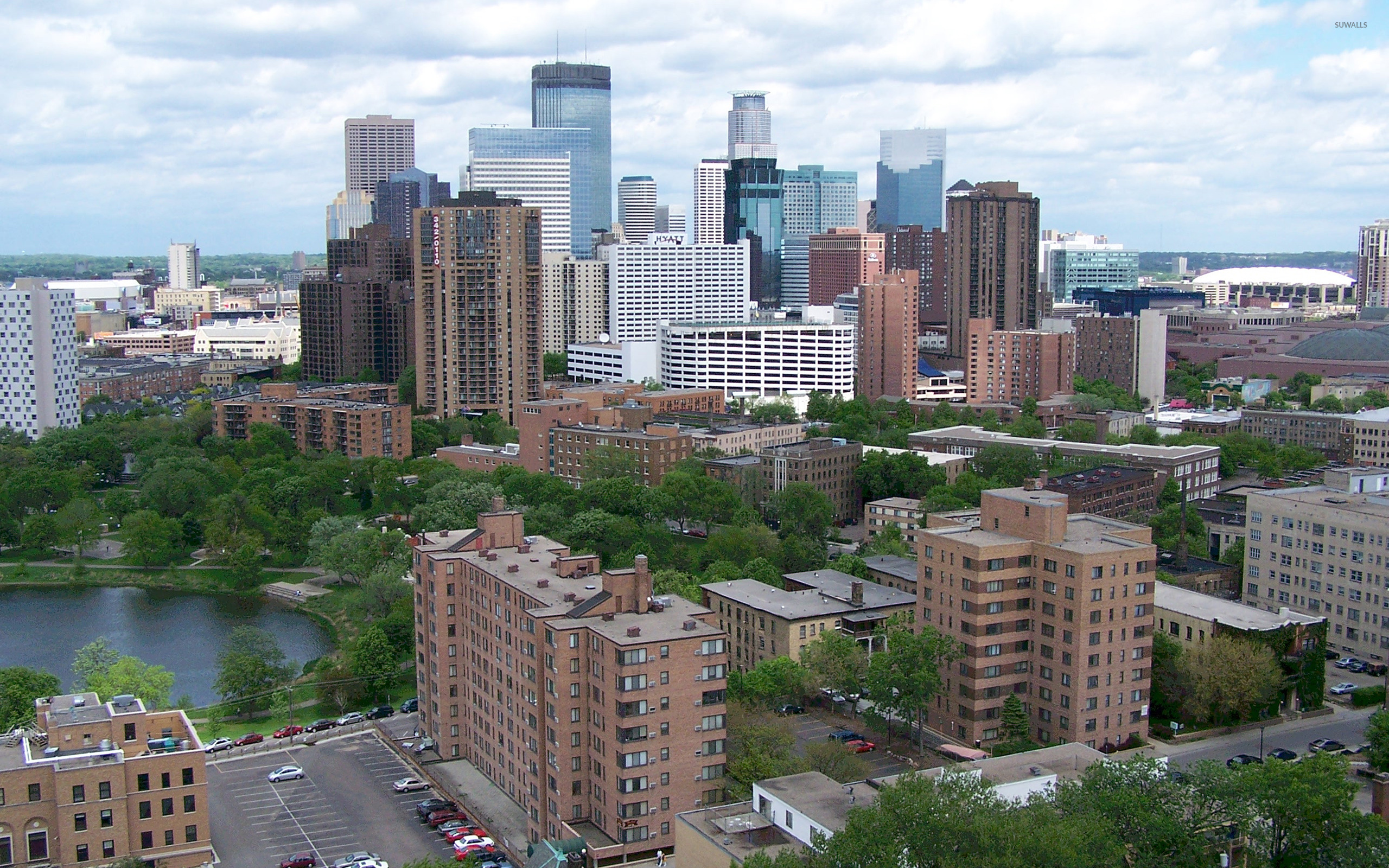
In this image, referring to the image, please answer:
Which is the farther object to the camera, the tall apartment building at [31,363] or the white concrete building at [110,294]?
the white concrete building at [110,294]

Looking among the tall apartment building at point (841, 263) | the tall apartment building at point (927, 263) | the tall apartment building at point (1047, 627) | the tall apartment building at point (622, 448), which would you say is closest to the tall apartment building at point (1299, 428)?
the tall apartment building at point (622, 448)

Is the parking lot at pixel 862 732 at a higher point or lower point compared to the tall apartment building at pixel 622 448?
lower

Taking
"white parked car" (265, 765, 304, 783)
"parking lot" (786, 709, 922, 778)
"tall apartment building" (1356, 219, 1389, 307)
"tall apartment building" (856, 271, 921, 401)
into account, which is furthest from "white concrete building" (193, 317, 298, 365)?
"tall apartment building" (1356, 219, 1389, 307)

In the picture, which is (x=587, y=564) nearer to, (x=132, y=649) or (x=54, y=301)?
(x=132, y=649)

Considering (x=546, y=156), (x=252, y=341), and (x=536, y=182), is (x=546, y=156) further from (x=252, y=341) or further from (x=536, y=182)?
(x=252, y=341)

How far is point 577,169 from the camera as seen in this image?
168m

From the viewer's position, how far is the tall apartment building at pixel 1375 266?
147250mm

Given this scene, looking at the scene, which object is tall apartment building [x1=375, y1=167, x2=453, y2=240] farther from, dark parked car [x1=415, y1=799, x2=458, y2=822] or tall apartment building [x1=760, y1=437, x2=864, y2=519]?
dark parked car [x1=415, y1=799, x2=458, y2=822]

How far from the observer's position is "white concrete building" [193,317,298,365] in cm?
11562

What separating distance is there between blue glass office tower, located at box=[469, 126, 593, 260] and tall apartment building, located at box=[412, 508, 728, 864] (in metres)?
116

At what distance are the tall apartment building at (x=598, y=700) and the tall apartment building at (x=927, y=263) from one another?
8269 centimetres

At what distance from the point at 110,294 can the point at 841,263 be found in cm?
9467

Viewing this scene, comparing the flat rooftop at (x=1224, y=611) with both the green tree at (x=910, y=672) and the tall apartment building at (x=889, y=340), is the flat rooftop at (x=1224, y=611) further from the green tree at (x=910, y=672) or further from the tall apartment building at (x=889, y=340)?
the tall apartment building at (x=889, y=340)

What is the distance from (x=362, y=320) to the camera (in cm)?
9250
